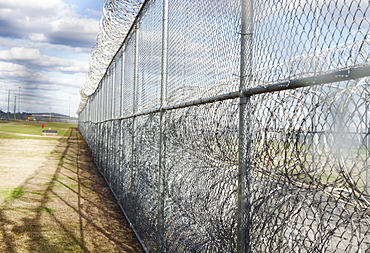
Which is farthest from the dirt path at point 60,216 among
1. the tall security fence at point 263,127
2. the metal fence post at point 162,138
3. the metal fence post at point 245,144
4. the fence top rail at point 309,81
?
the fence top rail at point 309,81

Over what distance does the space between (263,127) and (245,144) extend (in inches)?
8.0

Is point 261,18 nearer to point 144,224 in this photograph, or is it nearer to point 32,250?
point 144,224

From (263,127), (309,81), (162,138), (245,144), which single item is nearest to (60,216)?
(162,138)

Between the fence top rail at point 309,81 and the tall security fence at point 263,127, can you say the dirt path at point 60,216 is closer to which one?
the tall security fence at point 263,127

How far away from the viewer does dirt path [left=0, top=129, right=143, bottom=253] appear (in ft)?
16.8

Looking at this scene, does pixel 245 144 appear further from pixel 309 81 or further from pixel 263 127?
pixel 309 81

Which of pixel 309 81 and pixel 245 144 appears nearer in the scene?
pixel 309 81

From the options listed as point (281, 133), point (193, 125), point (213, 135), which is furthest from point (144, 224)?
point (281, 133)

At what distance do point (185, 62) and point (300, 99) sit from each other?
6.05 ft

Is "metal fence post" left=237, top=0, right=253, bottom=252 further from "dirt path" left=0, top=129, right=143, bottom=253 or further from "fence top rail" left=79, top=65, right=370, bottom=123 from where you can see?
"dirt path" left=0, top=129, right=143, bottom=253

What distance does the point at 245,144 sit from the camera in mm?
1932

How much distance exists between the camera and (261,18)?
183cm

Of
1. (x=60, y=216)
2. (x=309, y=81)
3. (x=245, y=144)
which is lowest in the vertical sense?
(x=60, y=216)

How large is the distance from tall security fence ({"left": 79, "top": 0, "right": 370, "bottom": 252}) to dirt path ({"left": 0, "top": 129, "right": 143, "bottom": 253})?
5.48ft
